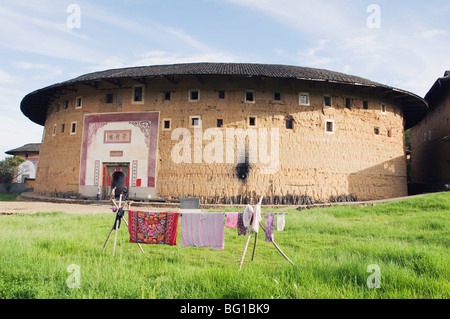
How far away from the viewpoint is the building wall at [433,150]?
70.0 ft

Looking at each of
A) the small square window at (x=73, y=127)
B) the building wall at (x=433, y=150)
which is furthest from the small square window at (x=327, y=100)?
the small square window at (x=73, y=127)

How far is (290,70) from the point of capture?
60.4 feet

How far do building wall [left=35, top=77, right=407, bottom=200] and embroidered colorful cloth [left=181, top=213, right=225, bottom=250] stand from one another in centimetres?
1113

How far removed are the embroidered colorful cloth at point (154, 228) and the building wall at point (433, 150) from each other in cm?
2108

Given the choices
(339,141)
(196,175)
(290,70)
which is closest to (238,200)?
(196,175)

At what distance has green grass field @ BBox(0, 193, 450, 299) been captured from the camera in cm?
356

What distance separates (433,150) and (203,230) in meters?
24.5

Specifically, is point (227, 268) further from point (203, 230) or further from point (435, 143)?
point (435, 143)

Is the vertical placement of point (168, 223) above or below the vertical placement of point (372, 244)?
above

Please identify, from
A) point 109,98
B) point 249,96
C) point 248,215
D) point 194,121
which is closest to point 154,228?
point 248,215

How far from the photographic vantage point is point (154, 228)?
5.61m

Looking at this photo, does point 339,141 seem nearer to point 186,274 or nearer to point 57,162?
point 186,274

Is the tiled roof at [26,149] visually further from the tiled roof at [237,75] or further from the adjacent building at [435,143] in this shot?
the adjacent building at [435,143]
